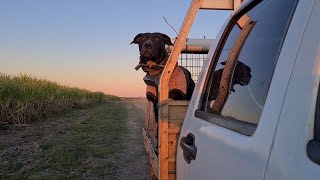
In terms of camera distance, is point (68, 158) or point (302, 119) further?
point (68, 158)

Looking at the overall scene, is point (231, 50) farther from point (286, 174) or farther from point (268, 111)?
point (286, 174)

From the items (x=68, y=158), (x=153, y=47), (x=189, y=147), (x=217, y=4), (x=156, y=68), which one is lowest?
(x=68, y=158)

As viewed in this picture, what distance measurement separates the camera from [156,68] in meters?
5.38

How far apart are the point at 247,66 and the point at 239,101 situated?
0.19m

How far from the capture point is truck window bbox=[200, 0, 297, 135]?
182 centimetres

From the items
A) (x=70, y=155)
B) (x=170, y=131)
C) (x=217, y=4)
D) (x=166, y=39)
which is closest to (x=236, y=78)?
(x=170, y=131)

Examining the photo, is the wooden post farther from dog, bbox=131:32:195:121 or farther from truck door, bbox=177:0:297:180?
dog, bbox=131:32:195:121

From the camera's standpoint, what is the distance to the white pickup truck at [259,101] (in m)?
1.33

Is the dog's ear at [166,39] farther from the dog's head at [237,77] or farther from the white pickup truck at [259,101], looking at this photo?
the dog's head at [237,77]

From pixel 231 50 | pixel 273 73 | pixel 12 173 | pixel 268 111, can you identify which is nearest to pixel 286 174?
pixel 268 111

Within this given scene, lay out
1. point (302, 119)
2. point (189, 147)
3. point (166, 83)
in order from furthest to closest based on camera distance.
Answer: point (166, 83)
point (189, 147)
point (302, 119)

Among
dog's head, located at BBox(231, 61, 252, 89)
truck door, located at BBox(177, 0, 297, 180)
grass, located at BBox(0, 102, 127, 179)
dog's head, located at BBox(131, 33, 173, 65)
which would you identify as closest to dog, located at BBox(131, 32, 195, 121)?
dog's head, located at BBox(131, 33, 173, 65)

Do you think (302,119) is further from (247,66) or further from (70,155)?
(70,155)

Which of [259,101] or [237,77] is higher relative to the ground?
[237,77]
